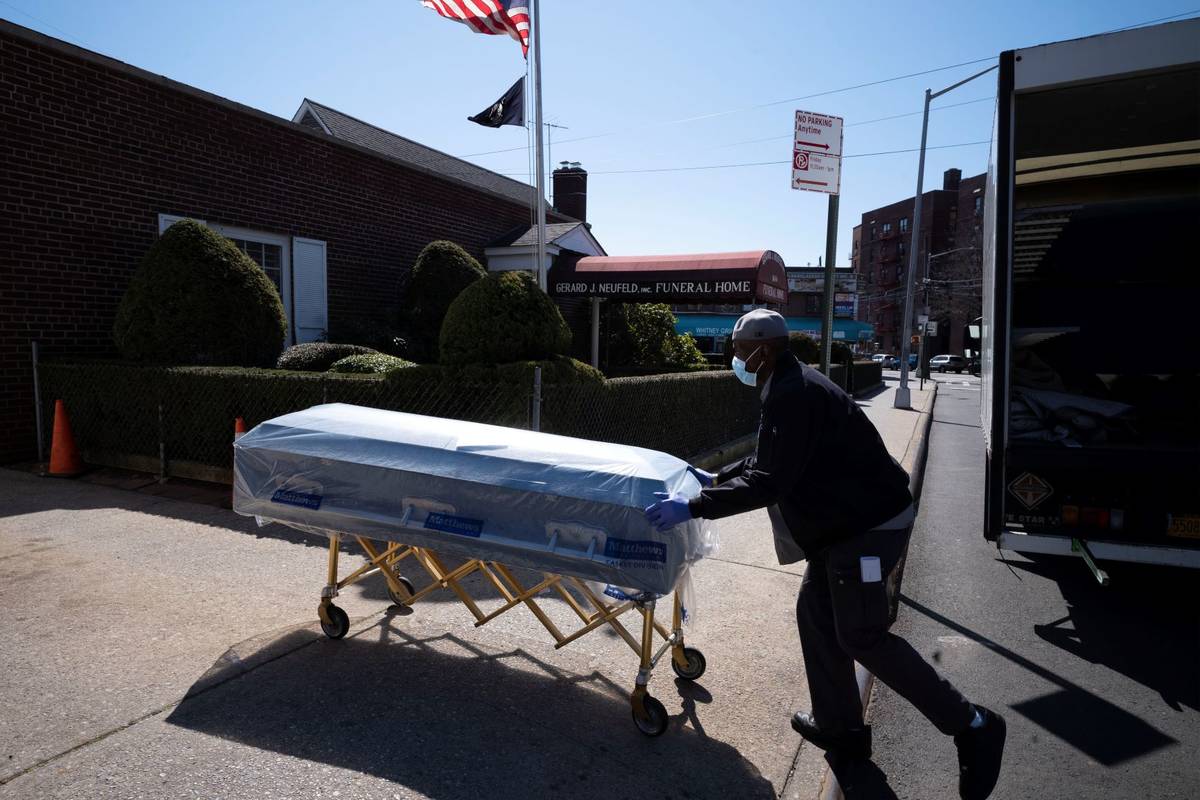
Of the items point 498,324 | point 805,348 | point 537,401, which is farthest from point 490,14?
point 805,348

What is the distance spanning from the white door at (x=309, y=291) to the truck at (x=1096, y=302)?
9772 millimetres

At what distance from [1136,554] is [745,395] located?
7928mm

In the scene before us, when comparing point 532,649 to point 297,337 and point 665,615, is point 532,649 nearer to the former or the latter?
point 665,615

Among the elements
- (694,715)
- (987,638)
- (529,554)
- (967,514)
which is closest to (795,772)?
(694,715)

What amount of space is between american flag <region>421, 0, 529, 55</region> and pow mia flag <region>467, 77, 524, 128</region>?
30.2 inches

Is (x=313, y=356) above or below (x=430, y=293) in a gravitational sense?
below

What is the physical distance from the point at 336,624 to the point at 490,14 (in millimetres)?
8574

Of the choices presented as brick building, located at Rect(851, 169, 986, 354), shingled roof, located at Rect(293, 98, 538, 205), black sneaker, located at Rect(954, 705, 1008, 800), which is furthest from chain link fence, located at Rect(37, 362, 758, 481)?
brick building, located at Rect(851, 169, 986, 354)

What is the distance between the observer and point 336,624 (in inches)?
152

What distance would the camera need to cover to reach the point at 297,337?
37.8ft

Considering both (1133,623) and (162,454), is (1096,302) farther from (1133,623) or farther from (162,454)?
(162,454)

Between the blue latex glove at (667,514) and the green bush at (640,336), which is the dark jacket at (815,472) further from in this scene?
the green bush at (640,336)

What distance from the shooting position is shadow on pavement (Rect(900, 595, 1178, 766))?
3213 millimetres

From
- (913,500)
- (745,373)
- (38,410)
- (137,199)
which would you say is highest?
(137,199)
